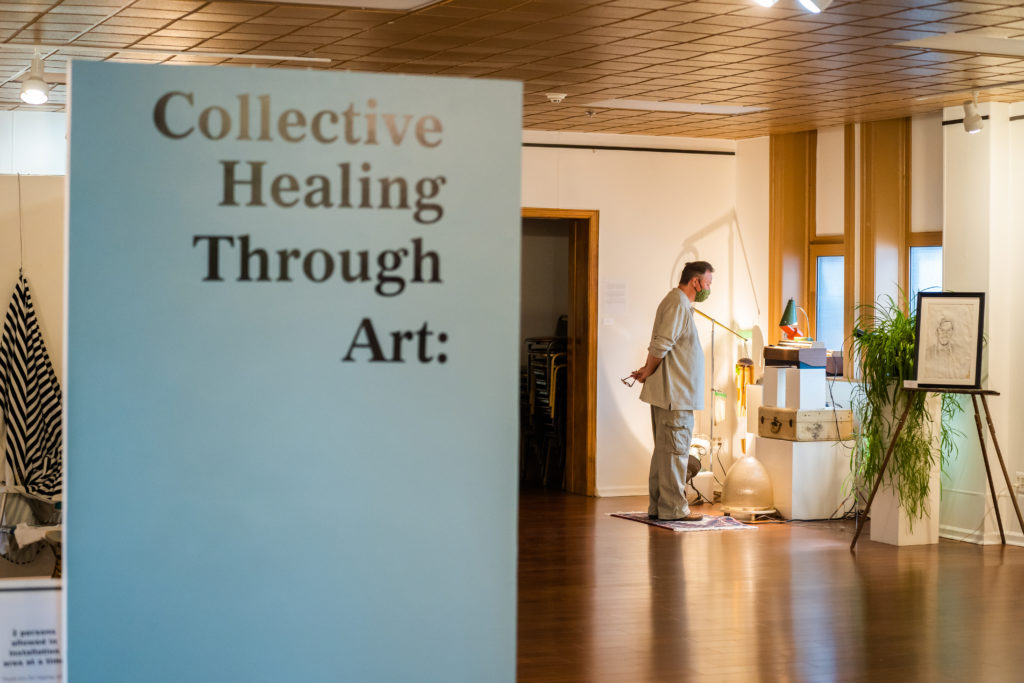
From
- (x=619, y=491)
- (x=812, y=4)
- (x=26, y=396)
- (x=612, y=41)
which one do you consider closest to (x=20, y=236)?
(x=26, y=396)

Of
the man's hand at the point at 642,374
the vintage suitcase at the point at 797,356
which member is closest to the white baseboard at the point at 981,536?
the vintage suitcase at the point at 797,356

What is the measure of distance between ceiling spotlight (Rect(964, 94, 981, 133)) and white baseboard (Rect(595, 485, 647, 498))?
381 centimetres

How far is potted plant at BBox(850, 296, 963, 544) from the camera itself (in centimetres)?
745

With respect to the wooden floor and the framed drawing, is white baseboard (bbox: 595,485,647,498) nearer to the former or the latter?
the wooden floor

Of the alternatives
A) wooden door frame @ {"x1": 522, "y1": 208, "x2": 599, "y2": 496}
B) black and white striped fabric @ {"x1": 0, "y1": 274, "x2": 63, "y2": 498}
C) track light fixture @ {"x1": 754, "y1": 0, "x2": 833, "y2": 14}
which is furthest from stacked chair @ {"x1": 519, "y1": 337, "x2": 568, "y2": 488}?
black and white striped fabric @ {"x1": 0, "y1": 274, "x2": 63, "y2": 498}

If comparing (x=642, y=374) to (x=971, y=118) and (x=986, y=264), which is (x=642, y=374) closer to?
(x=986, y=264)

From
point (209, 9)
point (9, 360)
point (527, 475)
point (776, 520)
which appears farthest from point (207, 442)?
point (527, 475)

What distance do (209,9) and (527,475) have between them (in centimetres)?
594

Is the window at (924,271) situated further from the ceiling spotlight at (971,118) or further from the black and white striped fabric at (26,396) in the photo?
the black and white striped fabric at (26,396)

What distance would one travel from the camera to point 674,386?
26.7 feet

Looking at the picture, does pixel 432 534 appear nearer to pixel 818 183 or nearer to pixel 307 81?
pixel 307 81

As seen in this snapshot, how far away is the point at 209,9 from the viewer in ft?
18.0

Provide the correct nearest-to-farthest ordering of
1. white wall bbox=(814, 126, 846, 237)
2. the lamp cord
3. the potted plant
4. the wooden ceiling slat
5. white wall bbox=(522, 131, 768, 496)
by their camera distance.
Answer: the lamp cord
the wooden ceiling slat
the potted plant
white wall bbox=(814, 126, 846, 237)
white wall bbox=(522, 131, 768, 496)

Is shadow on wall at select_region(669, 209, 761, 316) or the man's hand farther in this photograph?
shadow on wall at select_region(669, 209, 761, 316)
